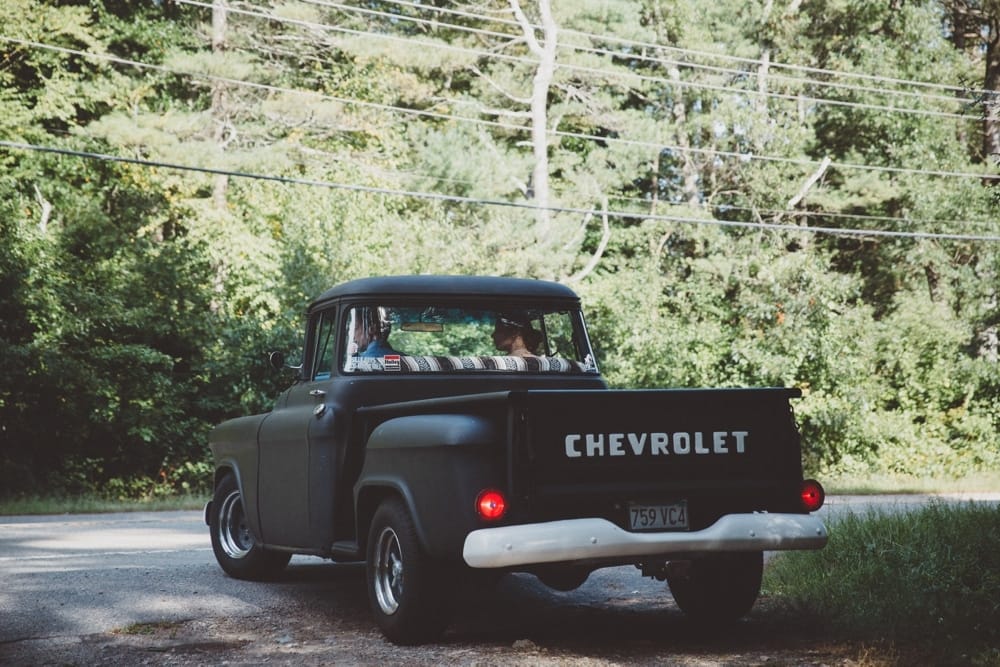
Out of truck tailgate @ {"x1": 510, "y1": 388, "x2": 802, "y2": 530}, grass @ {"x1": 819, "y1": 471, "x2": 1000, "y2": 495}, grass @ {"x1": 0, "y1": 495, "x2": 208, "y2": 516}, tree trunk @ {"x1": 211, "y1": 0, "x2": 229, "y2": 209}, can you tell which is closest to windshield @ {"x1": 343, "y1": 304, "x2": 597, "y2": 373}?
truck tailgate @ {"x1": 510, "y1": 388, "x2": 802, "y2": 530}

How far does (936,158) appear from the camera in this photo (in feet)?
110

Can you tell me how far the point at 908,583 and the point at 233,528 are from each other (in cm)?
510

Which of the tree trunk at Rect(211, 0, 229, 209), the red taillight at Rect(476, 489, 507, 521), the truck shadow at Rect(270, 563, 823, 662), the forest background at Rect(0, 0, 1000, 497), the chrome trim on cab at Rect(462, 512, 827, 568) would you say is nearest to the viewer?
the chrome trim on cab at Rect(462, 512, 827, 568)

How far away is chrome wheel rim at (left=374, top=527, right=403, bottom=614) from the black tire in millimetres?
2311

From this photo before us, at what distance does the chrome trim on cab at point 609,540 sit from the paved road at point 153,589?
68.9 inches

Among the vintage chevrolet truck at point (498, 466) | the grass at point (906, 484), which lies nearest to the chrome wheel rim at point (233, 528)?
the vintage chevrolet truck at point (498, 466)

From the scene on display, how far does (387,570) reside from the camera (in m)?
6.96

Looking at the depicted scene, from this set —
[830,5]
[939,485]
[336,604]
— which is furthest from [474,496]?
[830,5]

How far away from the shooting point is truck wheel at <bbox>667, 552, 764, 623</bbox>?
7.29 meters

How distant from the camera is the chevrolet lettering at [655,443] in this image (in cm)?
A: 638

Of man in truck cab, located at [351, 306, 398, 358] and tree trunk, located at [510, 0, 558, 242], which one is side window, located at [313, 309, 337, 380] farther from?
tree trunk, located at [510, 0, 558, 242]

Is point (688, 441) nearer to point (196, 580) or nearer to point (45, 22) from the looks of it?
point (196, 580)

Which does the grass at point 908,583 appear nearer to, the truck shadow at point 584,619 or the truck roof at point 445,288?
the truck shadow at point 584,619

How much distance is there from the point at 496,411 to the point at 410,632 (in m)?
1.33
